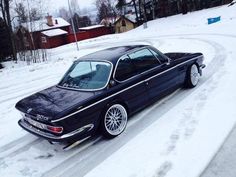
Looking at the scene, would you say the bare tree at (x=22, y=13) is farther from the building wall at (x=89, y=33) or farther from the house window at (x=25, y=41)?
the building wall at (x=89, y=33)

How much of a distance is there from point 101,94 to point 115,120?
564 mm

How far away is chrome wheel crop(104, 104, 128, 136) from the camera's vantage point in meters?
4.66

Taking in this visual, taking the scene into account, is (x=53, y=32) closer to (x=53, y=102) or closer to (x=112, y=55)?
(x=112, y=55)

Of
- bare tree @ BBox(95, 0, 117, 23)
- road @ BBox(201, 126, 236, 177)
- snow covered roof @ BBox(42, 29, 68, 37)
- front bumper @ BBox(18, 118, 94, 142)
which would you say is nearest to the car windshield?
front bumper @ BBox(18, 118, 94, 142)

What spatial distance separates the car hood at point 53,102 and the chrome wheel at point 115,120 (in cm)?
46

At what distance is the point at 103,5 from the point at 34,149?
62435 millimetres

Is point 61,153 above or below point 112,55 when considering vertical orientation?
below

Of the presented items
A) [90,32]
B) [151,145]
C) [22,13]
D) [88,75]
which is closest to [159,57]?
[88,75]

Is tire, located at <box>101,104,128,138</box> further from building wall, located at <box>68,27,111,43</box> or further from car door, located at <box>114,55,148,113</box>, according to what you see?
building wall, located at <box>68,27,111,43</box>

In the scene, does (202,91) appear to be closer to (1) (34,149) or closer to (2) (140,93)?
(2) (140,93)

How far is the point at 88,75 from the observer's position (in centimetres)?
509

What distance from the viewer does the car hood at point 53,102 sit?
4.19 metres

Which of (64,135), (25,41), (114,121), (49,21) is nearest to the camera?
(64,135)

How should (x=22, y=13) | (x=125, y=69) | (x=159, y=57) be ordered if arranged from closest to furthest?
1. (x=125, y=69)
2. (x=159, y=57)
3. (x=22, y=13)
